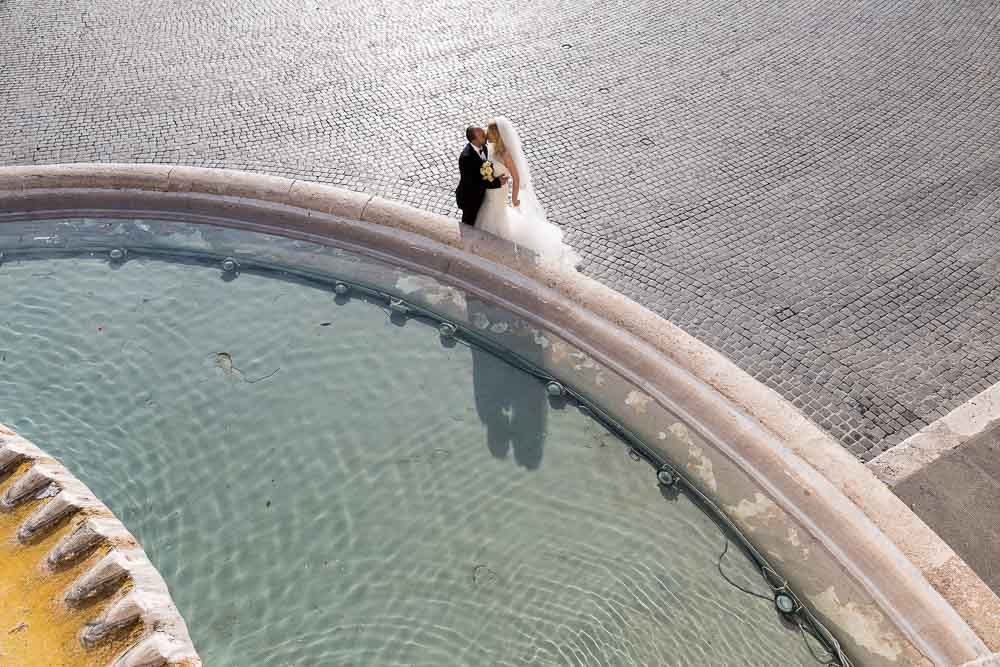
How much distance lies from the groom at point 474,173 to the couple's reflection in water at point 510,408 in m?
1.32

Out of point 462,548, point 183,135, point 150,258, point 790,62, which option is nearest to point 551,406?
point 462,548

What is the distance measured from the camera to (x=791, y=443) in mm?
5035

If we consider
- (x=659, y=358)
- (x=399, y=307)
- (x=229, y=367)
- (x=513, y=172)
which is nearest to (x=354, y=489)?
(x=229, y=367)

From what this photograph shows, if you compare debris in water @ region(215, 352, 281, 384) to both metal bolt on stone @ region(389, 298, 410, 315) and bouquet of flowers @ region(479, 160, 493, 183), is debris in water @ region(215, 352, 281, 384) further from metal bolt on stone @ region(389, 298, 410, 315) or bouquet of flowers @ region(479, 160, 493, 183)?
bouquet of flowers @ region(479, 160, 493, 183)

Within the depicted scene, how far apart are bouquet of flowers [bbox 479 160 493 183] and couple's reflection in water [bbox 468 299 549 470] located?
4.58ft

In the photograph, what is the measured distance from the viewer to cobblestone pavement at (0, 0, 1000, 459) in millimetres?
6320

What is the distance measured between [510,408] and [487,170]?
1969 mm

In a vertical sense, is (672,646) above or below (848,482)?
below

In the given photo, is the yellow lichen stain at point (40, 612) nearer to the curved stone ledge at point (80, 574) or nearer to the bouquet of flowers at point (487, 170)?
the curved stone ledge at point (80, 574)

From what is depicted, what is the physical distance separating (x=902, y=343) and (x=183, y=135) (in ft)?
25.1

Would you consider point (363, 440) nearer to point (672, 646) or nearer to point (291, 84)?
point (672, 646)

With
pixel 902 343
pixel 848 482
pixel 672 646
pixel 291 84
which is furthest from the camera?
pixel 291 84

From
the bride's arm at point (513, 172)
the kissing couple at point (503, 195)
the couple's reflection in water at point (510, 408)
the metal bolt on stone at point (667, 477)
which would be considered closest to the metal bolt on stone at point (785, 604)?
the metal bolt on stone at point (667, 477)

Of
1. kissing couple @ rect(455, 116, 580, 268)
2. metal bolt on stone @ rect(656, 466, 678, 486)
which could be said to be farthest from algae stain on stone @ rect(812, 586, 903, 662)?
kissing couple @ rect(455, 116, 580, 268)
